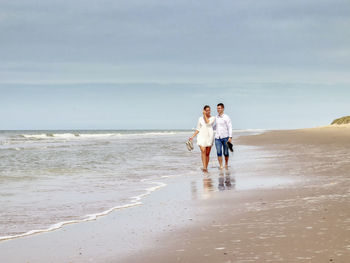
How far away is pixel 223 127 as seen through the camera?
14250 millimetres

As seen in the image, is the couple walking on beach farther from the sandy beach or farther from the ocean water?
the sandy beach

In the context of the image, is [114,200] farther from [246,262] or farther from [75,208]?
[246,262]

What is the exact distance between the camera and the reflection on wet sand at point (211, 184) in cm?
811

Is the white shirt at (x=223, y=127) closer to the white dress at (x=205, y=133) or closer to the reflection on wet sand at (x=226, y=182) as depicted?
the white dress at (x=205, y=133)

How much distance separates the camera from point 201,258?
3908 mm

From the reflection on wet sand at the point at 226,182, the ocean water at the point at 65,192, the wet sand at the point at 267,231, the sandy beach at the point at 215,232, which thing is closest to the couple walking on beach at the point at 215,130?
the ocean water at the point at 65,192

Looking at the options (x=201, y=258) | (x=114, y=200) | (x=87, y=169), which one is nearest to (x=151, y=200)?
(x=114, y=200)

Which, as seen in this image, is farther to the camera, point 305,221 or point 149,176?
point 149,176

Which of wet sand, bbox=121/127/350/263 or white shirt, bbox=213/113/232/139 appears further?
white shirt, bbox=213/113/232/139

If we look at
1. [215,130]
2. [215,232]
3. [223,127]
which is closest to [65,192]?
[215,232]

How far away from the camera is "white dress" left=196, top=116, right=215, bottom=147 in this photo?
1383cm

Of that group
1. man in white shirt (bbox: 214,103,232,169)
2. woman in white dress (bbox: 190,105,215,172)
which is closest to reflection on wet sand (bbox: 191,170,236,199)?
woman in white dress (bbox: 190,105,215,172)

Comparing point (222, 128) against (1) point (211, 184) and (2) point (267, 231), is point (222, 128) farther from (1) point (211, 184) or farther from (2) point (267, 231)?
(2) point (267, 231)

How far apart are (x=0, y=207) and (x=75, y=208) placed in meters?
1.25
